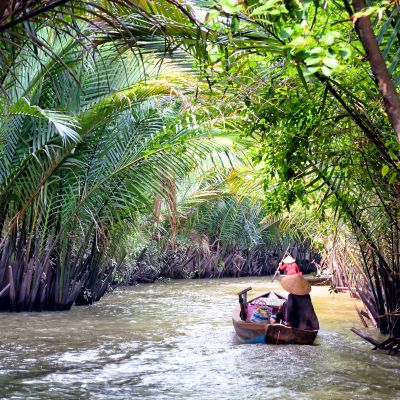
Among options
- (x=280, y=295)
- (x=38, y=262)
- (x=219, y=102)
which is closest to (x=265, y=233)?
(x=280, y=295)

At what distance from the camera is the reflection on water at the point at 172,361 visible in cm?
727

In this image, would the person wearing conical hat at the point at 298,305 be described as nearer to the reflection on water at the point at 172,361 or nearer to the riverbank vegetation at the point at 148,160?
the reflection on water at the point at 172,361

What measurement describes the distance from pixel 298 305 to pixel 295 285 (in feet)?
0.96

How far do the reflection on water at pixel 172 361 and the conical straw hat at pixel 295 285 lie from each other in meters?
0.79

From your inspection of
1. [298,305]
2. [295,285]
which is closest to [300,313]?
[298,305]

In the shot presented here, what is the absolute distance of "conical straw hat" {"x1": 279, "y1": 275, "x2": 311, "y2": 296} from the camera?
398 inches

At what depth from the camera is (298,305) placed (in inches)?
400

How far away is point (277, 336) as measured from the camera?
996cm

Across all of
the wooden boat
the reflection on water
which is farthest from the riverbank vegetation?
the wooden boat

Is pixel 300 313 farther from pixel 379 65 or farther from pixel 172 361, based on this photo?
pixel 379 65

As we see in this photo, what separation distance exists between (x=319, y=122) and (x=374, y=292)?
5.19 m

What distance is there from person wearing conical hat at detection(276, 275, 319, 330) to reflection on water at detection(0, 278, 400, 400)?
1.26 ft

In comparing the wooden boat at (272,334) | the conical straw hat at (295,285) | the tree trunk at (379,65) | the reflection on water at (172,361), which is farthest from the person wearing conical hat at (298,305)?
the tree trunk at (379,65)

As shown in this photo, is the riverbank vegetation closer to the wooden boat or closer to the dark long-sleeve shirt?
the dark long-sleeve shirt
